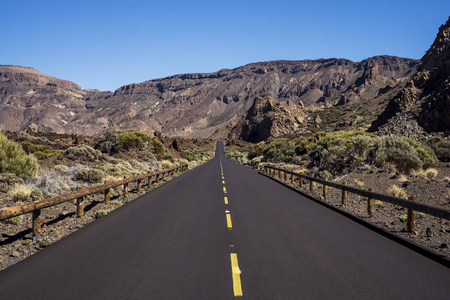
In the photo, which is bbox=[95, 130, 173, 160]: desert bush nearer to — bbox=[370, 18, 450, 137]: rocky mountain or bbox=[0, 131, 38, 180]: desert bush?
bbox=[0, 131, 38, 180]: desert bush

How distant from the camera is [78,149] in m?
23.5

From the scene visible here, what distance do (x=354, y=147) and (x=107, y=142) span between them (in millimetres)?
23935

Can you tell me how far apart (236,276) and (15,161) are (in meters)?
13.6

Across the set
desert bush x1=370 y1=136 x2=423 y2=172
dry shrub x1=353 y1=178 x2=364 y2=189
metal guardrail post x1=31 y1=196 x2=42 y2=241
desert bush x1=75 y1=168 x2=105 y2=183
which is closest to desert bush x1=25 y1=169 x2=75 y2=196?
desert bush x1=75 y1=168 x2=105 y2=183

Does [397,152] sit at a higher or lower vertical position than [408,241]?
higher

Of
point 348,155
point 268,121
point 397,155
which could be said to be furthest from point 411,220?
point 268,121

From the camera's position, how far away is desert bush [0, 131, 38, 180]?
14296 mm

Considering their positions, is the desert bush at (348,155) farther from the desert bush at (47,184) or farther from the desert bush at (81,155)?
the desert bush at (81,155)

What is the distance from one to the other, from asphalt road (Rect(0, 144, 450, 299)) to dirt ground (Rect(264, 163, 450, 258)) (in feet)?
2.62

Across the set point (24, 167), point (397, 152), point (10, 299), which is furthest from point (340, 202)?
point (24, 167)

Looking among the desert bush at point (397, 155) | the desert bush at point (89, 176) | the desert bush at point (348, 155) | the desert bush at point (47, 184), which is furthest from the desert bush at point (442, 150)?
the desert bush at point (47, 184)

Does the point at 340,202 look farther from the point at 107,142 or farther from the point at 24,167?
the point at 107,142

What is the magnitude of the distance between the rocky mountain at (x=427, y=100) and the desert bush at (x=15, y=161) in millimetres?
40829

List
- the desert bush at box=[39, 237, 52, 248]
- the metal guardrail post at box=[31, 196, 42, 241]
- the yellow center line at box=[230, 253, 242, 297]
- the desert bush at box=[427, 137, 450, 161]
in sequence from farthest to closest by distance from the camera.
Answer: the desert bush at box=[427, 137, 450, 161], the metal guardrail post at box=[31, 196, 42, 241], the desert bush at box=[39, 237, 52, 248], the yellow center line at box=[230, 253, 242, 297]
